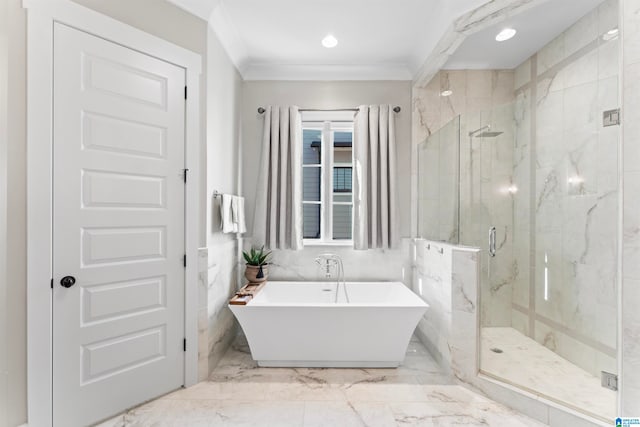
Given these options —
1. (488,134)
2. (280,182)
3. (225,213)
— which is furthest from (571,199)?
(225,213)

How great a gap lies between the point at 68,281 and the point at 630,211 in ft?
9.62

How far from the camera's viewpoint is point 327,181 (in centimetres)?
323

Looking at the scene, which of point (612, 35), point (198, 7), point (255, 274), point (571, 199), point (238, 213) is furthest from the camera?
point (255, 274)

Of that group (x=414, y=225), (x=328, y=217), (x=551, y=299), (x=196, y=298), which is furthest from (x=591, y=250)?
(x=196, y=298)

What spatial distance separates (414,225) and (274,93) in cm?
197

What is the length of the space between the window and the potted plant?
55 cm

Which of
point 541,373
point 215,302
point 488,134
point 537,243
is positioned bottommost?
point 541,373

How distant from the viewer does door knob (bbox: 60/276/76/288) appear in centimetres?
162

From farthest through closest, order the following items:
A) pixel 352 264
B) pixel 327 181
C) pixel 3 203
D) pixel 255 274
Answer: pixel 327 181 → pixel 352 264 → pixel 255 274 → pixel 3 203

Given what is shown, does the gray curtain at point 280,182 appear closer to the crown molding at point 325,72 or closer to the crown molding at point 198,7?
the crown molding at point 325,72

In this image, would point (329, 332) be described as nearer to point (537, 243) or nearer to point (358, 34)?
point (537, 243)

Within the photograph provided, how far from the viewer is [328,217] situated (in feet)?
10.6

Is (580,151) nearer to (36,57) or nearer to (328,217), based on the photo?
(328,217)

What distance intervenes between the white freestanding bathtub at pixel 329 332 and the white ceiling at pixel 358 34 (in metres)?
2.10
